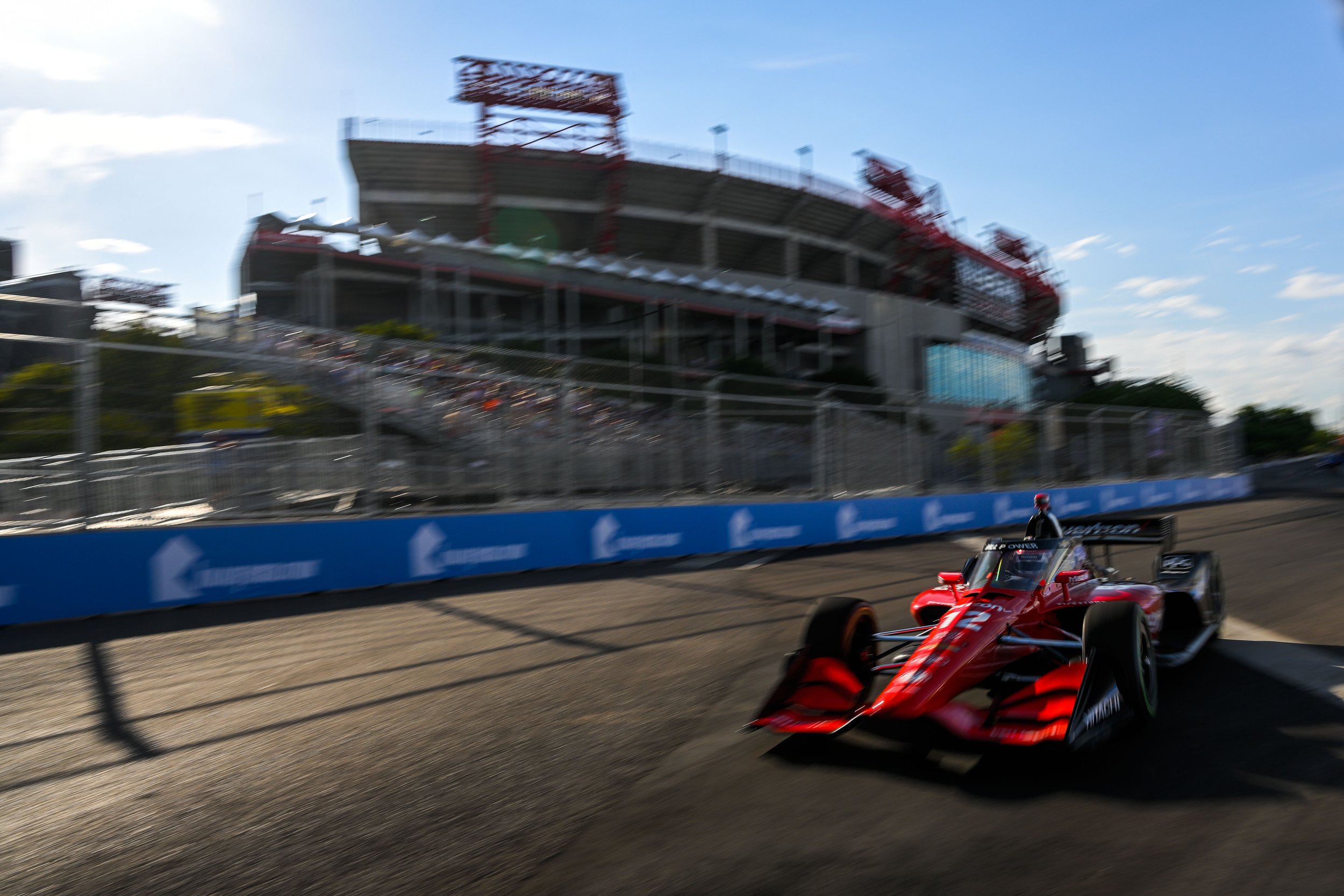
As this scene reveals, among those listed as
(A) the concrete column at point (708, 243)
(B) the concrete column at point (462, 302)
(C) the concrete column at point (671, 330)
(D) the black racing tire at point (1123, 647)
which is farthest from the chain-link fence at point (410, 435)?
(A) the concrete column at point (708, 243)

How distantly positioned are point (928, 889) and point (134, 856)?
2938 millimetres

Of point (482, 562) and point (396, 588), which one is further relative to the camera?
point (482, 562)

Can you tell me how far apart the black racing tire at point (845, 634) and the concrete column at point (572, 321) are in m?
31.4

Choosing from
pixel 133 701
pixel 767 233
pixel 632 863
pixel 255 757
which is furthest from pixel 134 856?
pixel 767 233

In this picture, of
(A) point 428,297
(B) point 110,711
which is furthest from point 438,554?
(A) point 428,297

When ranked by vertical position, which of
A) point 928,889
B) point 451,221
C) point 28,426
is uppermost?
point 451,221

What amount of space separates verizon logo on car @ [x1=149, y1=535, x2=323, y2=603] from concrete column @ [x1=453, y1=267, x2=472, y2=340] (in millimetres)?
25333

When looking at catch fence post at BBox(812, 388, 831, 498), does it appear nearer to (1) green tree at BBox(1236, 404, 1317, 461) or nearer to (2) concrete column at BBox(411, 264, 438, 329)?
(2) concrete column at BBox(411, 264, 438, 329)

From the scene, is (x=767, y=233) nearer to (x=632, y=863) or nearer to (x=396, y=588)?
(x=396, y=588)

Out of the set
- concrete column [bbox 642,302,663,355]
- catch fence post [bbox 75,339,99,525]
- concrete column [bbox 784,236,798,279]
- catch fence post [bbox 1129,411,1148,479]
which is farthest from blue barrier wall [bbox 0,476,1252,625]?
concrete column [bbox 784,236,798,279]

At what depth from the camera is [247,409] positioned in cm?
1048

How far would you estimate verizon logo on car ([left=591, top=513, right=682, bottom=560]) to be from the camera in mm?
13133

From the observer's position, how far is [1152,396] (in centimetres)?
5300

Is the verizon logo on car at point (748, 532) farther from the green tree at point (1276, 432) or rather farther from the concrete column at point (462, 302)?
the green tree at point (1276, 432)
